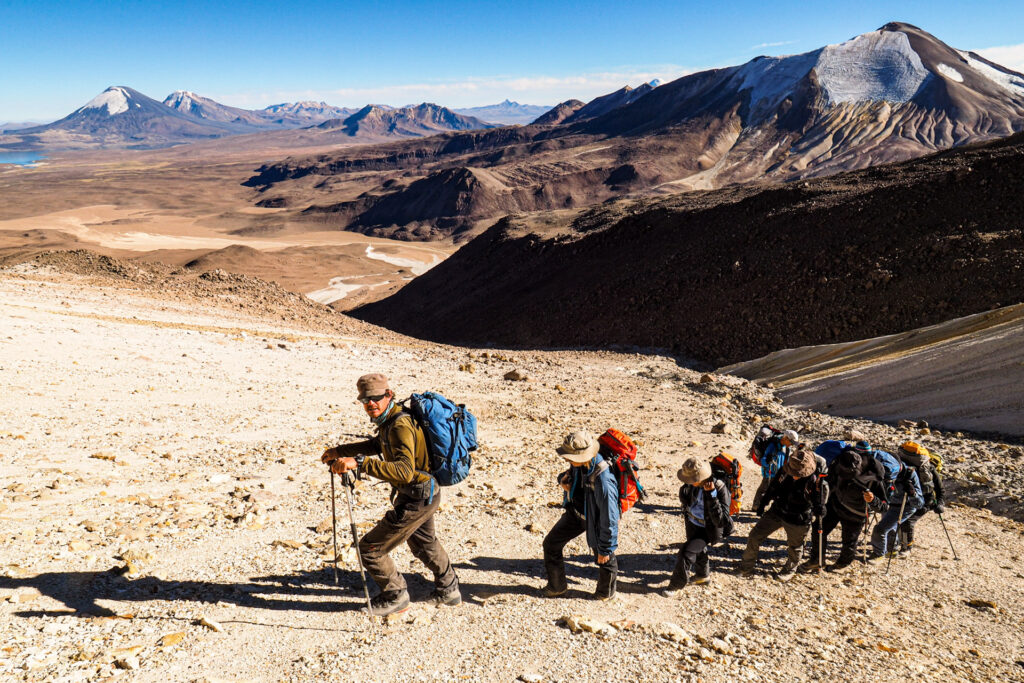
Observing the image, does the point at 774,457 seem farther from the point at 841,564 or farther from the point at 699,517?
the point at 699,517

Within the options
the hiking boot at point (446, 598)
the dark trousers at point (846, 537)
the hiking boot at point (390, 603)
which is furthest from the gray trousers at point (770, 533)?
the hiking boot at point (390, 603)

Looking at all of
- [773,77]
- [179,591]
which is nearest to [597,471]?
[179,591]

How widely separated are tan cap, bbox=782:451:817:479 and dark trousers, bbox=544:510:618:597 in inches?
80.0

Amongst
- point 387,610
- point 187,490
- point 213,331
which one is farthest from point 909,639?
point 213,331

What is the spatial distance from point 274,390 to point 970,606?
12079 mm

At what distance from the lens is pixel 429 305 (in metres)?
39.8

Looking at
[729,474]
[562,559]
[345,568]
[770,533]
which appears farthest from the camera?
[770,533]

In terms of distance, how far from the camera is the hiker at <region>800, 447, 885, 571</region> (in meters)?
6.27

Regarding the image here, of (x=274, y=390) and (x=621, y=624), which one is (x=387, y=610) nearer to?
(x=621, y=624)

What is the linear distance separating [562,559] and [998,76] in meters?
130

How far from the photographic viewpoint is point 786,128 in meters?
89.3

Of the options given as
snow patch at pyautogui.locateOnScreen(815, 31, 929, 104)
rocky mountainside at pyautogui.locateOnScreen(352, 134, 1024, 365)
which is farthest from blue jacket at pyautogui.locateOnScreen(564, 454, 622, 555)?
snow patch at pyautogui.locateOnScreen(815, 31, 929, 104)

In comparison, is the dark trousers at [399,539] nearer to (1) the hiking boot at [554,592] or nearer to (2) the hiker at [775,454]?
(1) the hiking boot at [554,592]

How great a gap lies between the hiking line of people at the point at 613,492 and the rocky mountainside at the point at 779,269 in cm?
1442
